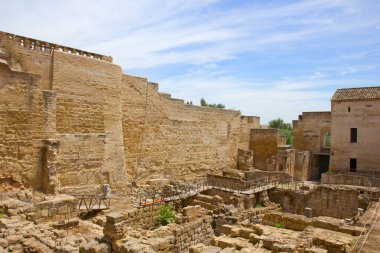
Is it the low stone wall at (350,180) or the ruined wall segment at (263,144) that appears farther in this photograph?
the ruined wall segment at (263,144)

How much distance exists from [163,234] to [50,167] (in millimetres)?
6338

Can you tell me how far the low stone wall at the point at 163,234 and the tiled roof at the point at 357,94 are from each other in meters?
15.0

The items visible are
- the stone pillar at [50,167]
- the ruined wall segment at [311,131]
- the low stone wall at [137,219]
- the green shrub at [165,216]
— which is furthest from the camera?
the ruined wall segment at [311,131]

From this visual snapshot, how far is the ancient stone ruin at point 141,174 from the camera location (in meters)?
10.6

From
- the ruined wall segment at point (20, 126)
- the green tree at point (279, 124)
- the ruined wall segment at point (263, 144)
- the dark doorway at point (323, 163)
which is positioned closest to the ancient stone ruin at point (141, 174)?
the ruined wall segment at point (20, 126)

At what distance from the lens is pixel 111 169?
1770cm

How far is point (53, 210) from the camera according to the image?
1253 cm

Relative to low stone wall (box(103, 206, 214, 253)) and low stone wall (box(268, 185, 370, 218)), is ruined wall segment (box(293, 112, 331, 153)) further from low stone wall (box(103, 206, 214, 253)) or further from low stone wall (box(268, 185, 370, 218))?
low stone wall (box(103, 206, 214, 253))

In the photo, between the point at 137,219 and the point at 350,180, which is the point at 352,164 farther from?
the point at 137,219

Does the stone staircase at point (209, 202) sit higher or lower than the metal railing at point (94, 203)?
lower

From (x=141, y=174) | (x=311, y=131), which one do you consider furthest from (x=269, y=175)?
(x=141, y=174)

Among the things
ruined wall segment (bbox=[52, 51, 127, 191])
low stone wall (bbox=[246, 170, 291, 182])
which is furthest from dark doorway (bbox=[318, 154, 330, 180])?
ruined wall segment (bbox=[52, 51, 127, 191])

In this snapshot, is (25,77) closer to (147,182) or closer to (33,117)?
(33,117)

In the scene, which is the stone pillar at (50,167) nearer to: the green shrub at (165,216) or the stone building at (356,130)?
the green shrub at (165,216)
